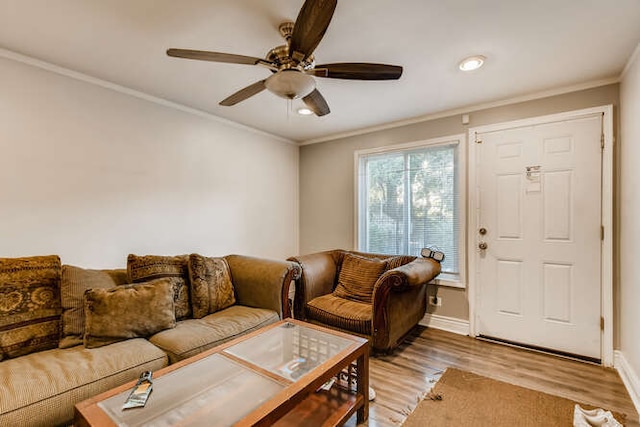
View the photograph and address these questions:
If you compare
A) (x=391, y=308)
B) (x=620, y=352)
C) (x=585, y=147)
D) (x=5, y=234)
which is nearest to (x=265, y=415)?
(x=391, y=308)

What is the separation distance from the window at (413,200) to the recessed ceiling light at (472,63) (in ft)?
→ 3.16

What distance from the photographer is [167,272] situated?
7.70 ft

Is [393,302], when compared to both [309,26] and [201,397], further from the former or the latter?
[309,26]

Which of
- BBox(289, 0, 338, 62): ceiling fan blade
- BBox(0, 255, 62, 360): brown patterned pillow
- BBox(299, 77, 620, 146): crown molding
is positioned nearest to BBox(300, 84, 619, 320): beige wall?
BBox(299, 77, 620, 146): crown molding

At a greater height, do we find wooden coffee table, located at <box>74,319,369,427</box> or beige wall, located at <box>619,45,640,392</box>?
beige wall, located at <box>619,45,640,392</box>

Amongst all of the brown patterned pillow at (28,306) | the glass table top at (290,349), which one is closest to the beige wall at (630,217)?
the glass table top at (290,349)

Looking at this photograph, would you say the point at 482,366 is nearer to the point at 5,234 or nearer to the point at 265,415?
the point at 265,415

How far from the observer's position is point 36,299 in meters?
1.80

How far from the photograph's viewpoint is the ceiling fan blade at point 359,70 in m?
1.71

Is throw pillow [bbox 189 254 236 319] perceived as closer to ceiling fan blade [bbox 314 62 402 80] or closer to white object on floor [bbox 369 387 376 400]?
white object on floor [bbox 369 387 376 400]

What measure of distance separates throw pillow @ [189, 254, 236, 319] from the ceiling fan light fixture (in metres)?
1.53

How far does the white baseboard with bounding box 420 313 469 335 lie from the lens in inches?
120

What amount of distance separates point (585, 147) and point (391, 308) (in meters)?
2.11

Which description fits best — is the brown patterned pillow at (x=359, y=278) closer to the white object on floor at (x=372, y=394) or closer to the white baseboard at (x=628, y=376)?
the white object on floor at (x=372, y=394)
